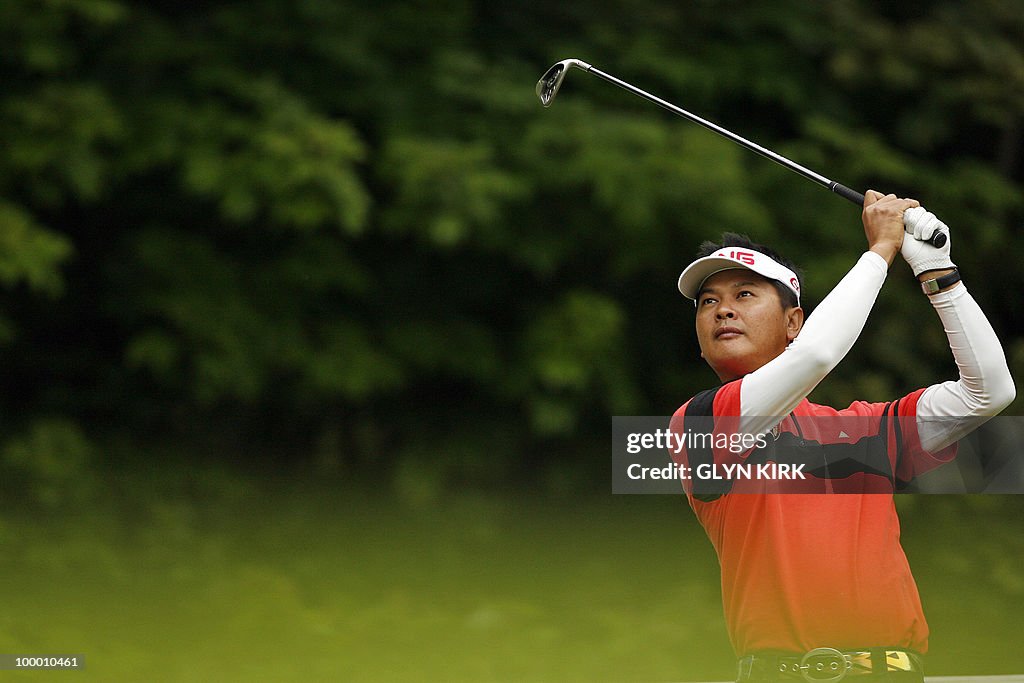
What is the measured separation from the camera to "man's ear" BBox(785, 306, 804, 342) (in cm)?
189

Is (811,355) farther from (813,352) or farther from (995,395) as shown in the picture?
(995,395)

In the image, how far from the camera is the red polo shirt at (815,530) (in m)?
1.73

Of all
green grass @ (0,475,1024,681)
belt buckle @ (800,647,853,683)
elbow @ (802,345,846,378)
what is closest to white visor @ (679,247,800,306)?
elbow @ (802,345,846,378)

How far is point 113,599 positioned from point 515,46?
4.55 metres

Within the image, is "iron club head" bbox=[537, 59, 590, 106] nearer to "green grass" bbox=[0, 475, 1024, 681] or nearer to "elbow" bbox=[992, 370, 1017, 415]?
"elbow" bbox=[992, 370, 1017, 415]

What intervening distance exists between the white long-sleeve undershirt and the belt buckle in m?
0.32

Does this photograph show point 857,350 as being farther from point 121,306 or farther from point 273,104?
point 121,306

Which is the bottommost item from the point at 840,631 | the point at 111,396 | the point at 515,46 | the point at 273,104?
the point at 840,631

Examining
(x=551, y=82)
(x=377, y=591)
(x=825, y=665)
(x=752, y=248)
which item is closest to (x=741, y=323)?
(x=752, y=248)

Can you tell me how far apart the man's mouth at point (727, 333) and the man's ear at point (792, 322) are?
95 mm

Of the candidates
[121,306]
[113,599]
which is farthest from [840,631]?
[121,306]

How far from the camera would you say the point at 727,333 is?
1840 millimetres

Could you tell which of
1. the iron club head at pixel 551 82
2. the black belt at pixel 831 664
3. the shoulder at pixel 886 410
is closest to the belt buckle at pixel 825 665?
the black belt at pixel 831 664

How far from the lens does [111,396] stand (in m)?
7.89
